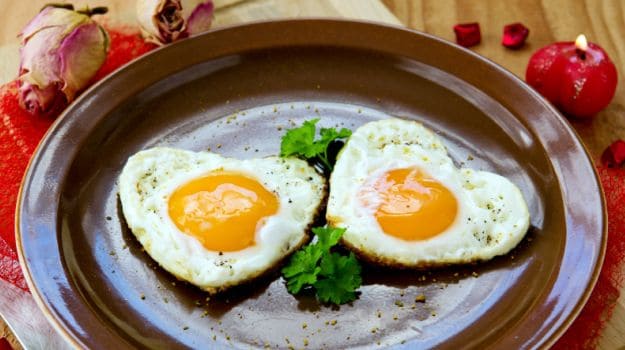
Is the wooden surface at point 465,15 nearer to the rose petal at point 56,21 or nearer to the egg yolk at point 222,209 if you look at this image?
the rose petal at point 56,21

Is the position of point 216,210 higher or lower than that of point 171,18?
lower

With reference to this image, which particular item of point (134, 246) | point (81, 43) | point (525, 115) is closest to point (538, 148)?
point (525, 115)

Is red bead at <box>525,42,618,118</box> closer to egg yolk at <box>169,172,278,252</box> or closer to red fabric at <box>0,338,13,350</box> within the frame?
egg yolk at <box>169,172,278,252</box>

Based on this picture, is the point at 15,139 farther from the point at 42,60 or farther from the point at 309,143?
the point at 309,143

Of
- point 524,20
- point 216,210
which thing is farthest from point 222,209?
point 524,20

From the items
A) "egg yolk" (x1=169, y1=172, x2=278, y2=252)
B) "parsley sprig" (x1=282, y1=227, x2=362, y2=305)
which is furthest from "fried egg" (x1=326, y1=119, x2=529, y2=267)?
"egg yolk" (x1=169, y1=172, x2=278, y2=252)

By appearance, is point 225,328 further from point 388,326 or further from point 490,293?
point 490,293

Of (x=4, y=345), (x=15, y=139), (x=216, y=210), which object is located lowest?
(x=4, y=345)
